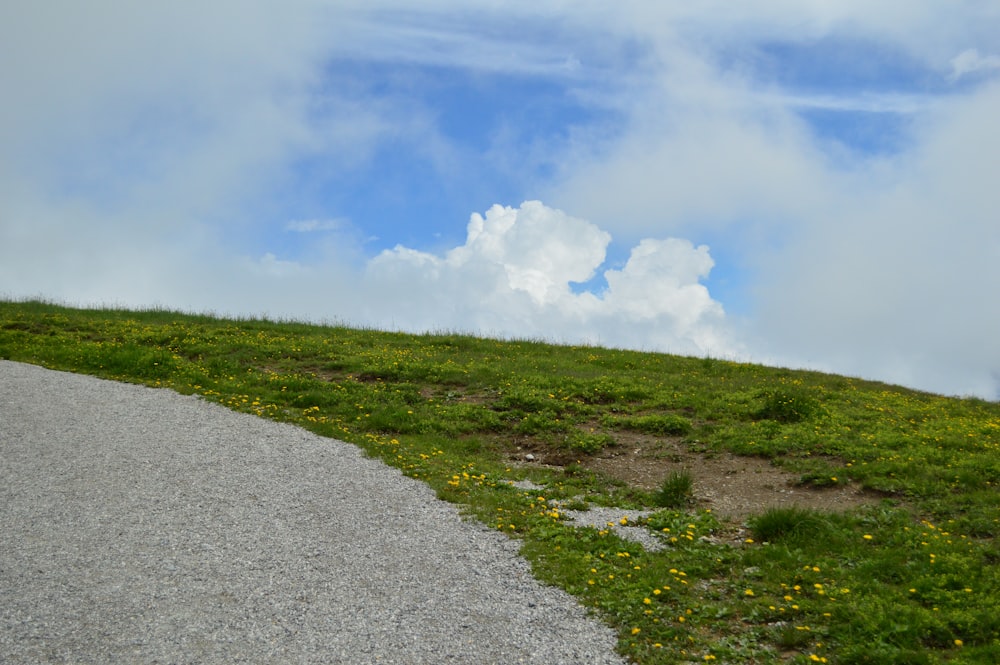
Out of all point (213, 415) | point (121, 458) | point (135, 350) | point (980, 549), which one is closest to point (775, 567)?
point (980, 549)

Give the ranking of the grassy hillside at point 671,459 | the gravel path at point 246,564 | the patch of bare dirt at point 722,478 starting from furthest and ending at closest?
the patch of bare dirt at point 722,478
the grassy hillside at point 671,459
the gravel path at point 246,564

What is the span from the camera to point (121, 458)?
14.6 meters

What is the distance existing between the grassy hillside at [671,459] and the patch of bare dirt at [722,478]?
0.07m

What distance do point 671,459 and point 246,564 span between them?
403 inches

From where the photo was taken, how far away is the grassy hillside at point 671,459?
948 cm

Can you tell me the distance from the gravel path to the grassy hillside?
81 cm

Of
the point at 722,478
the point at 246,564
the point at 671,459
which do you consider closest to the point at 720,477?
the point at 722,478

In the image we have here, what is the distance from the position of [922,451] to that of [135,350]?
879 inches

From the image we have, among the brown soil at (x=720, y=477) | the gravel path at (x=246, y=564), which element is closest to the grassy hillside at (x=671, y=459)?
the brown soil at (x=720, y=477)

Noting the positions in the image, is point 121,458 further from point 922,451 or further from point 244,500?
point 922,451

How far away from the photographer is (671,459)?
17375 mm

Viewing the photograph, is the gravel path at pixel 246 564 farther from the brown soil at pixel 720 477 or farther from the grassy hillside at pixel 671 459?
the brown soil at pixel 720 477

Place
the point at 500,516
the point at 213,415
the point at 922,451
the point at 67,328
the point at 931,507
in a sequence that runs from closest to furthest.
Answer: the point at 500,516 < the point at 931,507 < the point at 922,451 < the point at 213,415 < the point at 67,328

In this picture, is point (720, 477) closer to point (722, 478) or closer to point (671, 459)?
point (722, 478)
